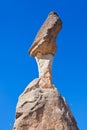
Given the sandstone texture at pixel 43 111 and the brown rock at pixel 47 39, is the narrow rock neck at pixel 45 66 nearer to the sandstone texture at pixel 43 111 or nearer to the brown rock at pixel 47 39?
the brown rock at pixel 47 39

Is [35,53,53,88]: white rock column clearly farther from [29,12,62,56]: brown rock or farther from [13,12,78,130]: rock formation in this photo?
[29,12,62,56]: brown rock

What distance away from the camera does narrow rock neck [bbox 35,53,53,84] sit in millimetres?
15901

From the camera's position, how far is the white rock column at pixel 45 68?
1583cm

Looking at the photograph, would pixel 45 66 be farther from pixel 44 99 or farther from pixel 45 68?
pixel 44 99

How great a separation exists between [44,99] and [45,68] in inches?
59.7

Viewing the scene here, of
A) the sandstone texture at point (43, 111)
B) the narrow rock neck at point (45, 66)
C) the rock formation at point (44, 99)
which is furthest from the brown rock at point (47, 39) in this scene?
the sandstone texture at point (43, 111)

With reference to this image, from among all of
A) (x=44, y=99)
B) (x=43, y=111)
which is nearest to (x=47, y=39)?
(x=44, y=99)

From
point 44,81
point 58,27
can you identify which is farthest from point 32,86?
point 58,27

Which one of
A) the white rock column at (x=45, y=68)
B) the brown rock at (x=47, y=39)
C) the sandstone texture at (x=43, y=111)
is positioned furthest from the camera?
the brown rock at (x=47, y=39)

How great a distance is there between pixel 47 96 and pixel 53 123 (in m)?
1.15

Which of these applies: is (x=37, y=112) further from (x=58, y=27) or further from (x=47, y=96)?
(x=58, y=27)

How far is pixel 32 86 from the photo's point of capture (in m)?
15.6

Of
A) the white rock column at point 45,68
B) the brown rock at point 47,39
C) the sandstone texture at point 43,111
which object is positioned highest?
the brown rock at point 47,39

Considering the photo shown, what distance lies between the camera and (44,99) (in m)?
15.0
